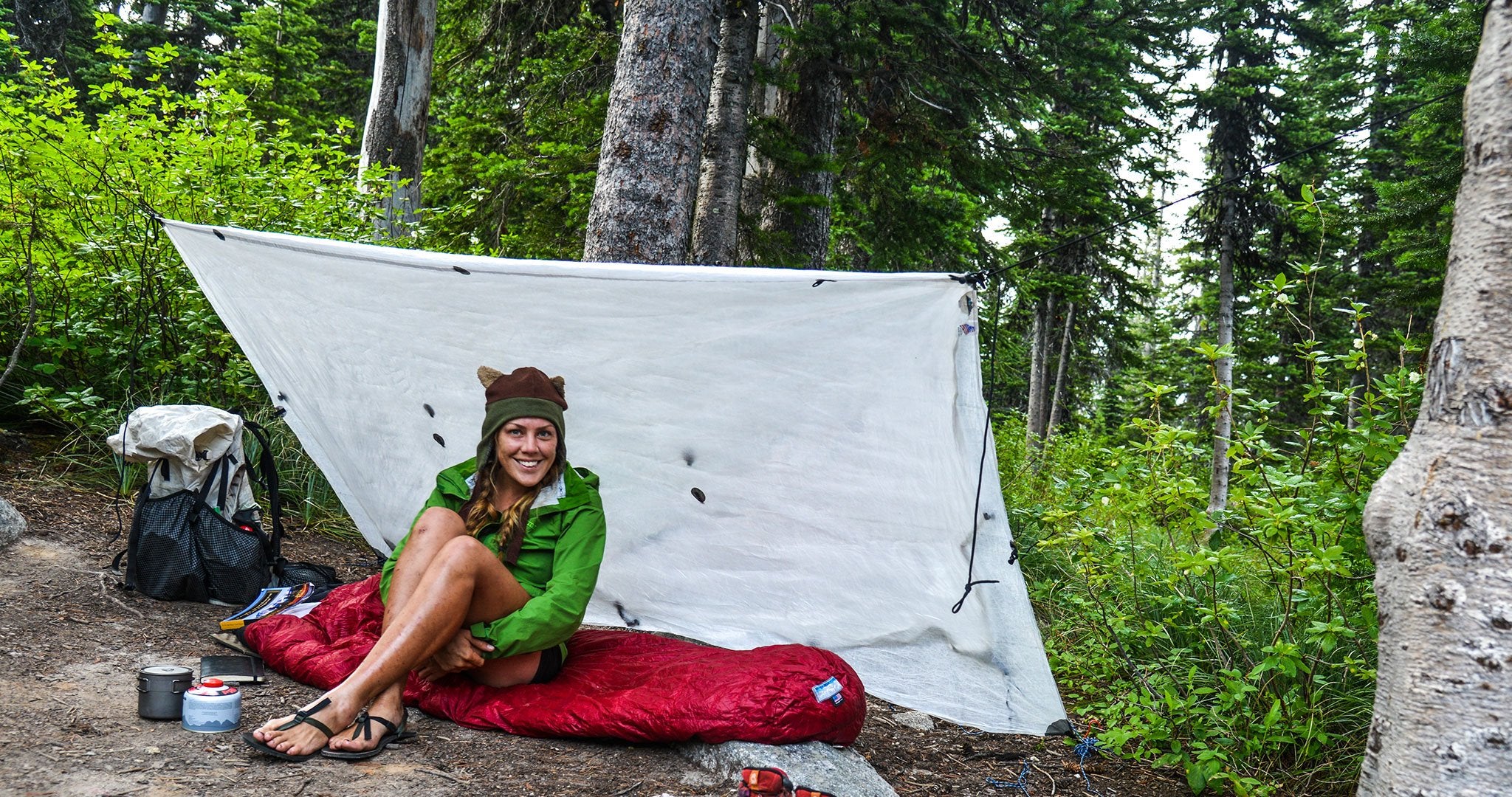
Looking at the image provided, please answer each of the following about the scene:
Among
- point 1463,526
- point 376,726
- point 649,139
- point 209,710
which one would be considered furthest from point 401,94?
point 1463,526

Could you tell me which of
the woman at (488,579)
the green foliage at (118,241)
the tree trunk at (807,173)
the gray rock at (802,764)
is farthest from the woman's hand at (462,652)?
the tree trunk at (807,173)

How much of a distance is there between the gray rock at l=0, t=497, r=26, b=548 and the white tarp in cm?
100

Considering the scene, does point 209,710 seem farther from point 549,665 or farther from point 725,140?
point 725,140

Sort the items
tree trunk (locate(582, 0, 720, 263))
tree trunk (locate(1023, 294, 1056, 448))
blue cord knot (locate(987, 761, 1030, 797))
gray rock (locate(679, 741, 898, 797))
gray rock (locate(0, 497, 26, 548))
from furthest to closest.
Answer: tree trunk (locate(1023, 294, 1056, 448)), tree trunk (locate(582, 0, 720, 263)), gray rock (locate(0, 497, 26, 548)), blue cord knot (locate(987, 761, 1030, 797)), gray rock (locate(679, 741, 898, 797))

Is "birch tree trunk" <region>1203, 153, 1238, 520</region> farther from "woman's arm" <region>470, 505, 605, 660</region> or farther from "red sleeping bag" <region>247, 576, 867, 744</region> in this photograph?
"woman's arm" <region>470, 505, 605, 660</region>

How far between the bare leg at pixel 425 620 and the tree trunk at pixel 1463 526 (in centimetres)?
186

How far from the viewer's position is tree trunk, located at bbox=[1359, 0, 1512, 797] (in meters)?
1.67

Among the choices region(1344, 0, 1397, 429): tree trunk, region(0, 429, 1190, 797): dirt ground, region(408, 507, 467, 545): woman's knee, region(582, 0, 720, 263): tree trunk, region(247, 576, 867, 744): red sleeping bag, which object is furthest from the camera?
region(1344, 0, 1397, 429): tree trunk

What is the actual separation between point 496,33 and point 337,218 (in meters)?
2.05

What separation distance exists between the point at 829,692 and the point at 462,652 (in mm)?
870

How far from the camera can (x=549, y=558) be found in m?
2.49

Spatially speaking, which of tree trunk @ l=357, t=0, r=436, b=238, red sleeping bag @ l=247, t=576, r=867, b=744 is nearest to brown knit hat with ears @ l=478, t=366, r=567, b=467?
red sleeping bag @ l=247, t=576, r=867, b=744

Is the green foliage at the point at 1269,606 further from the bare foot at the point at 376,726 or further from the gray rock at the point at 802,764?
the bare foot at the point at 376,726

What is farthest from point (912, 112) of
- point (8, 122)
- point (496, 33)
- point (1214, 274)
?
point (1214, 274)
